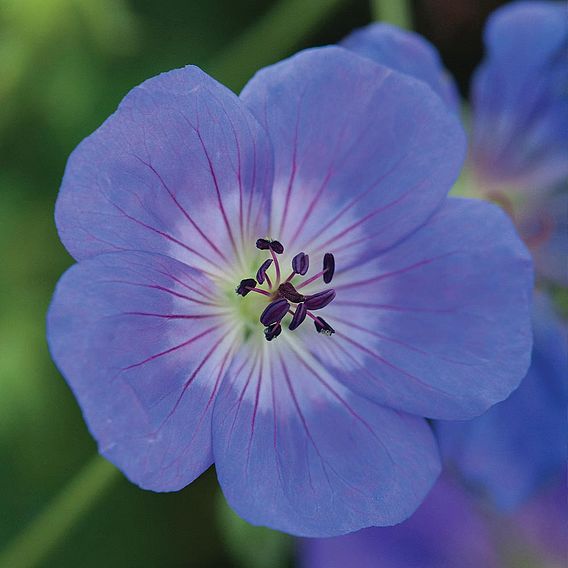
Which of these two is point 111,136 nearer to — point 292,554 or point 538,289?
point 538,289

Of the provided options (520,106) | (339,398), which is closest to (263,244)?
(339,398)

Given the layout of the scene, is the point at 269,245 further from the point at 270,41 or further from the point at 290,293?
the point at 270,41

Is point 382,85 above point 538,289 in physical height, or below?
above

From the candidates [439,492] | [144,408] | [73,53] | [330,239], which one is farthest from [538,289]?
[73,53]

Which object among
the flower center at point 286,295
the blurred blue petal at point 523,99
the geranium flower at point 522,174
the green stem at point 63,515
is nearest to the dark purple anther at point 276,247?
the flower center at point 286,295

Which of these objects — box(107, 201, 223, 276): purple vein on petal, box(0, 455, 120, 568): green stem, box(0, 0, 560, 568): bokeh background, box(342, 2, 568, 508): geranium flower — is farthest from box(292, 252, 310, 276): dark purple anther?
box(0, 0, 560, 568): bokeh background

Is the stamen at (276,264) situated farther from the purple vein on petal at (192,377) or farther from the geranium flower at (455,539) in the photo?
the geranium flower at (455,539)
